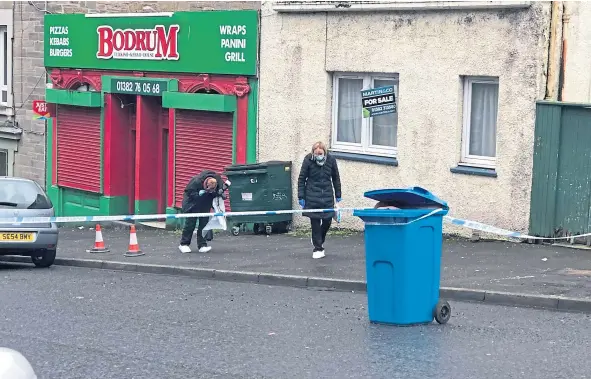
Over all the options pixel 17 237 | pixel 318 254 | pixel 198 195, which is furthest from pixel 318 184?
pixel 17 237

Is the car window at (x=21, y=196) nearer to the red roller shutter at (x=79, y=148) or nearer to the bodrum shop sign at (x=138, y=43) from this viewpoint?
the bodrum shop sign at (x=138, y=43)

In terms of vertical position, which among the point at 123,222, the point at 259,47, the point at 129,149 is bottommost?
Result: the point at 123,222

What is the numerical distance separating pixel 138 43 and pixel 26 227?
787cm

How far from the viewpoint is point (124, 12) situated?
946 inches

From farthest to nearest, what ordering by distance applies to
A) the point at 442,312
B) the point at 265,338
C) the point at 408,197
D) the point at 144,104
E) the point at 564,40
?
the point at 144,104
the point at 564,40
the point at 408,197
the point at 442,312
the point at 265,338

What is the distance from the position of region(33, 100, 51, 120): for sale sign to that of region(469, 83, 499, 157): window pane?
37.8 ft

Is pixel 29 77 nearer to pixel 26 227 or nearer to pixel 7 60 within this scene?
pixel 7 60

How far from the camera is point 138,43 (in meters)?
23.4

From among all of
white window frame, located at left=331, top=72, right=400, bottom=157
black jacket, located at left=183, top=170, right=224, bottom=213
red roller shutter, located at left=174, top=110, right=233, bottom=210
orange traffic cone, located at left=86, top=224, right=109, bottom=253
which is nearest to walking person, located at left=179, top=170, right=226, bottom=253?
black jacket, located at left=183, top=170, right=224, bottom=213

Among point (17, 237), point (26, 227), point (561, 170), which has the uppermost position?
point (561, 170)

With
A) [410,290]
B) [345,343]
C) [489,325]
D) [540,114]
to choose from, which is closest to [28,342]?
[345,343]

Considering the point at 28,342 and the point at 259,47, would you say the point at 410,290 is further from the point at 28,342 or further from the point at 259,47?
the point at 259,47

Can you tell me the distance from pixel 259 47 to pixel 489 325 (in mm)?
10926

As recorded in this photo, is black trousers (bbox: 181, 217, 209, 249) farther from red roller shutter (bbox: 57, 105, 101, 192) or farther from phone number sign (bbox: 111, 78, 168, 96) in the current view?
red roller shutter (bbox: 57, 105, 101, 192)
